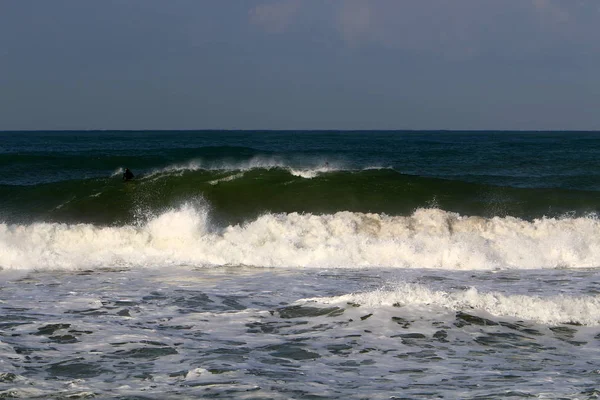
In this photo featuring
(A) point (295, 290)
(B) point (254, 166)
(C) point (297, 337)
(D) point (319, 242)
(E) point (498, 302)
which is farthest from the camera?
(B) point (254, 166)

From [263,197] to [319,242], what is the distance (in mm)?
6581

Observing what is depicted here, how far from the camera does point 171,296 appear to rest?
12.2 meters

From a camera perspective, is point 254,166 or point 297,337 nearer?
point 297,337

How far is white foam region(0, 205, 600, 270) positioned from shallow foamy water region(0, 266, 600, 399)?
196cm

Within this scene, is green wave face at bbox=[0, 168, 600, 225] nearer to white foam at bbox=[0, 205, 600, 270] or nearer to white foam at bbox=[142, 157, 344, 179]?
white foam at bbox=[142, 157, 344, 179]

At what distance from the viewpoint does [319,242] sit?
17375 millimetres

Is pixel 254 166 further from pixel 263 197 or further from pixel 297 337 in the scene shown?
pixel 297 337

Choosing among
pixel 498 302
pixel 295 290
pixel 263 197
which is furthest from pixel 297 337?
pixel 263 197

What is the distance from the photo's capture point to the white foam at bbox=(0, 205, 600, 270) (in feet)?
52.8

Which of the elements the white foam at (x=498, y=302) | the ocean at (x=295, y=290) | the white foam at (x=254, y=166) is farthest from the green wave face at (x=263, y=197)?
the white foam at (x=498, y=302)

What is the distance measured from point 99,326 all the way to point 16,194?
16579 mm

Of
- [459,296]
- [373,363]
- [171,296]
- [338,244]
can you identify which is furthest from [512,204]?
[373,363]

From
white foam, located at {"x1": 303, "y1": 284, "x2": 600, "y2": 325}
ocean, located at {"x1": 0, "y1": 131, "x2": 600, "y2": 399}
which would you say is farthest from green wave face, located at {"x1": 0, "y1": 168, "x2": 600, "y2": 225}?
white foam, located at {"x1": 303, "y1": 284, "x2": 600, "y2": 325}

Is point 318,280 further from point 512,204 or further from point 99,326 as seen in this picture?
point 512,204
